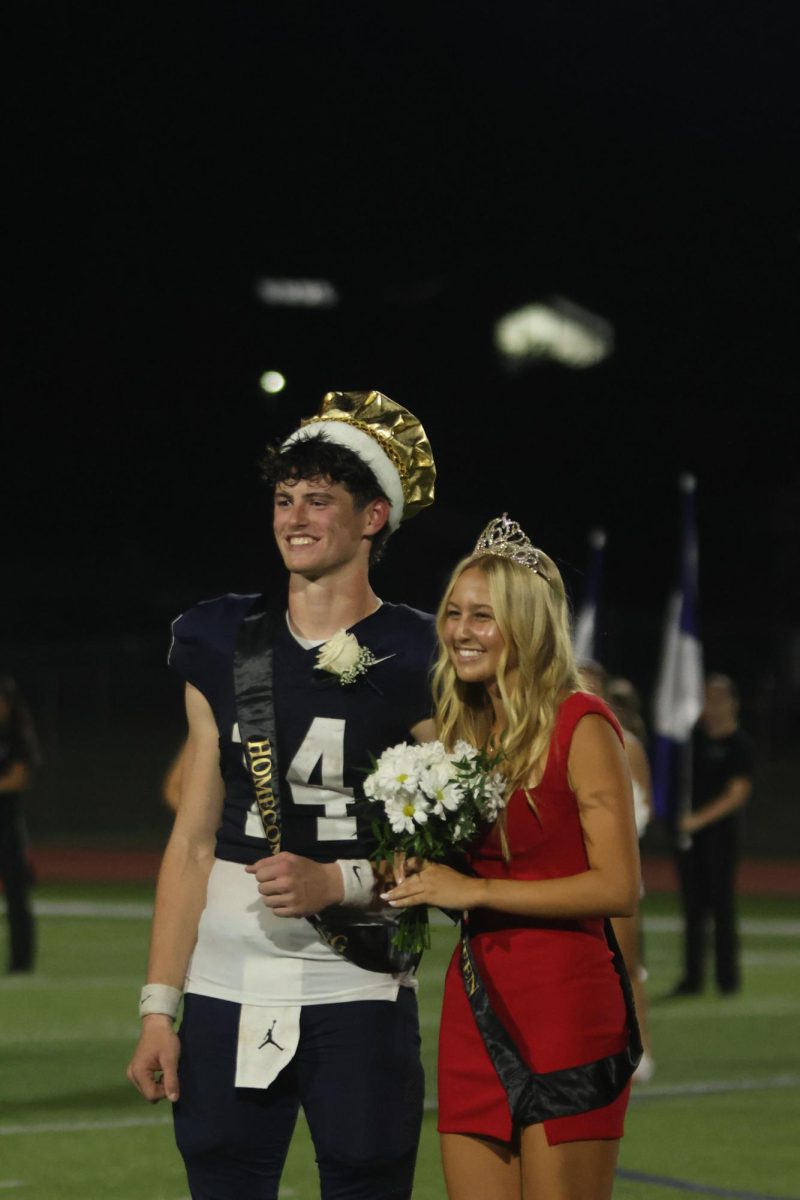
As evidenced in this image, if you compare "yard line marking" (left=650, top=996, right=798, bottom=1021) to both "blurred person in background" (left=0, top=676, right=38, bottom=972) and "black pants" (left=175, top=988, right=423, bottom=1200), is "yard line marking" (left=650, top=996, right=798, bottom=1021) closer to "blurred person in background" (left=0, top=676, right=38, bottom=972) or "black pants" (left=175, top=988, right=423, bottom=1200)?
"blurred person in background" (left=0, top=676, right=38, bottom=972)

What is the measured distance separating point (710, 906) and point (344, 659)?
32.2 ft

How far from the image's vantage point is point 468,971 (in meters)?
4.07

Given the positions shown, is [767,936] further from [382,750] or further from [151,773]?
[151,773]

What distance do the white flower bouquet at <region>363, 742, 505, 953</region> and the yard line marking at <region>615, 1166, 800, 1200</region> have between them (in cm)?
388

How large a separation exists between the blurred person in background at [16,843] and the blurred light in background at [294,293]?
29614 millimetres

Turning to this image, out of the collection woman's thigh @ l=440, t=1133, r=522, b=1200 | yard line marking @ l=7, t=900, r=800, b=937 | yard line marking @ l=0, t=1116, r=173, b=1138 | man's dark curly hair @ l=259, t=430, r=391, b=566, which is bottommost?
yard line marking @ l=0, t=1116, r=173, b=1138

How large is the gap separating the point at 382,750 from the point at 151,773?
93.6 ft

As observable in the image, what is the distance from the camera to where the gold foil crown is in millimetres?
4434

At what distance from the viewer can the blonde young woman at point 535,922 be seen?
393 cm

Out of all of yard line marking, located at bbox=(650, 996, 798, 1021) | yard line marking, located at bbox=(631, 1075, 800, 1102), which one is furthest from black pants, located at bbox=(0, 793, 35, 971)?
yard line marking, located at bbox=(631, 1075, 800, 1102)

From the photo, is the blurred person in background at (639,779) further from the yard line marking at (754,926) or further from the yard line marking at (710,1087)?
the yard line marking at (754,926)

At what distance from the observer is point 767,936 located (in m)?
17.5

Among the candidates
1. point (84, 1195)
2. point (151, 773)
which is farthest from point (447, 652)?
point (151, 773)

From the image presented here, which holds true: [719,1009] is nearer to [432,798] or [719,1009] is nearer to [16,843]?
[16,843]
